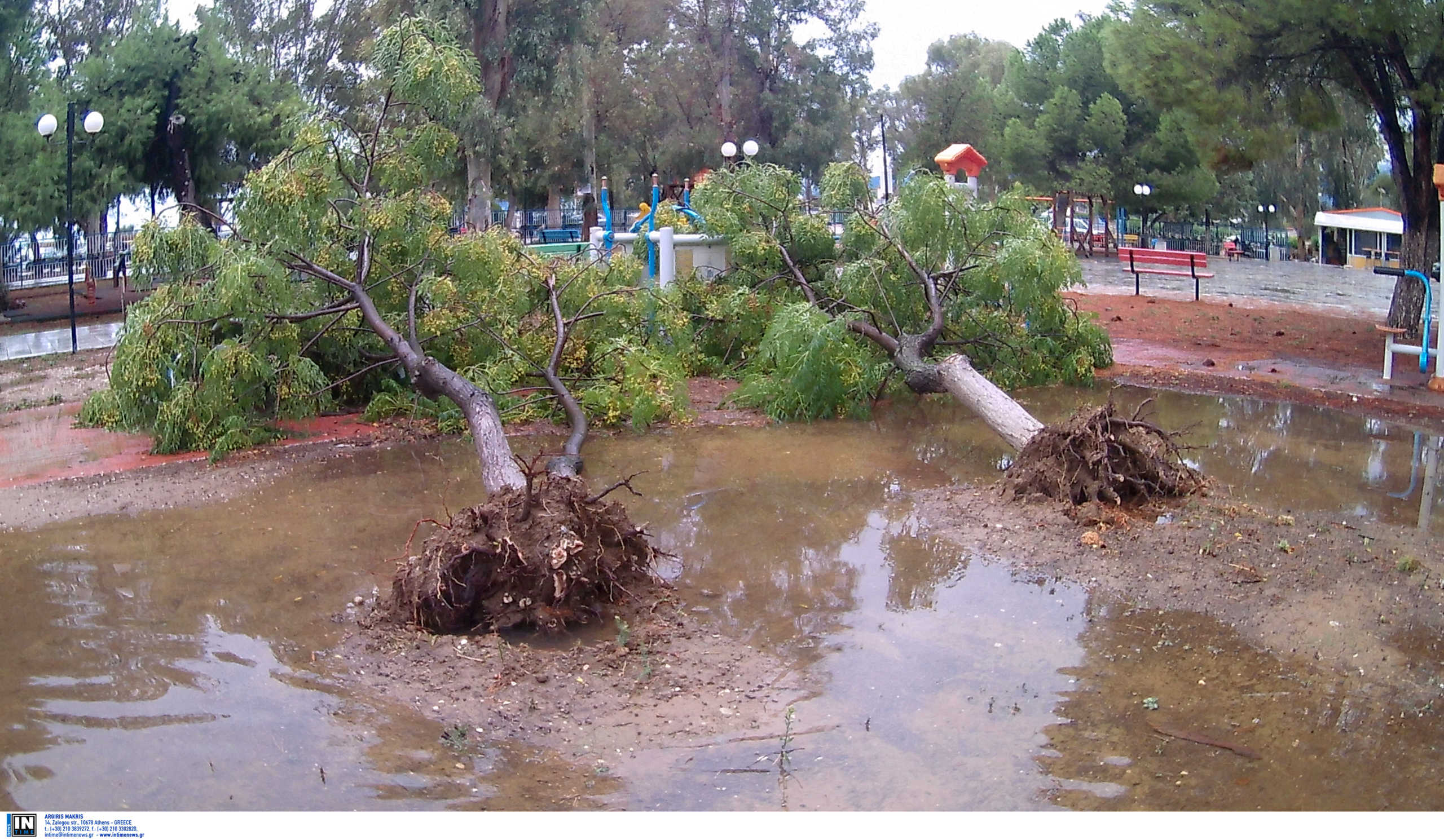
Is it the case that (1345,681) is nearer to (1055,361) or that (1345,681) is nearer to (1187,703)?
(1187,703)

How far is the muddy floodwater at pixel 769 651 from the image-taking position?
4.59 m

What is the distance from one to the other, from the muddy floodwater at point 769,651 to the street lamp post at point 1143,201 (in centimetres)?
3247

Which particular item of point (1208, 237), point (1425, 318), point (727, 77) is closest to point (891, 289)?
point (1425, 318)

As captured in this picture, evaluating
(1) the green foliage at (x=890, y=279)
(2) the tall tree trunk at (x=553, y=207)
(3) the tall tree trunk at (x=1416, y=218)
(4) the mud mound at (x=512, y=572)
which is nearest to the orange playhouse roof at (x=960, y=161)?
(3) the tall tree trunk at (x=1416, y=218)

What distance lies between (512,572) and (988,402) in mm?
4746

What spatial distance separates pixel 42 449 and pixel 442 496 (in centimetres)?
400

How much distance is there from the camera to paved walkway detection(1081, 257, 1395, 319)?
2189 cm

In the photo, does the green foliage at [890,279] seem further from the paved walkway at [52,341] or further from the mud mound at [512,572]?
the paved walkway at [52,341]

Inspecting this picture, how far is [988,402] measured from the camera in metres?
9.64

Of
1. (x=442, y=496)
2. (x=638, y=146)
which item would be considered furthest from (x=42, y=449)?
(x=638, y=146)

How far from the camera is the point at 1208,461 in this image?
959 cm

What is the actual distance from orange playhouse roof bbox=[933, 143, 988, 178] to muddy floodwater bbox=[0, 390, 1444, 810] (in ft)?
35.9

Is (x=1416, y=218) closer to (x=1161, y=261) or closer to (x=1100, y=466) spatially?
(x=1100, y=466)

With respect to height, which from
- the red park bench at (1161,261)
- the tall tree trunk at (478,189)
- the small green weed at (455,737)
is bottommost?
the small green weed at (455,737)
